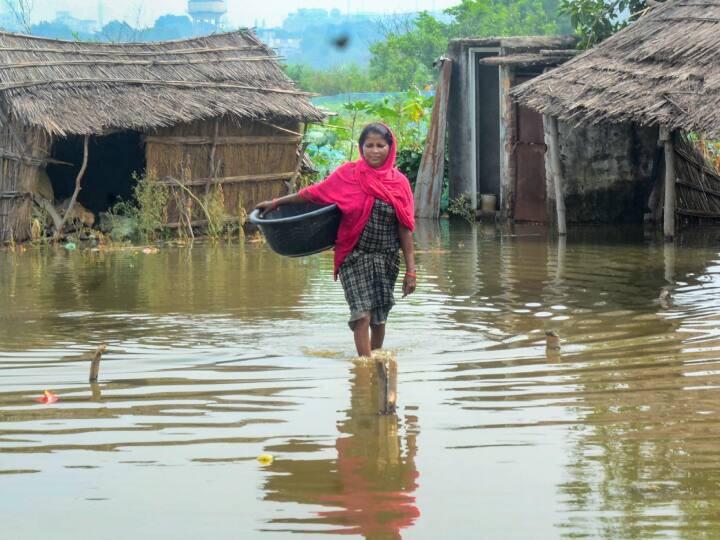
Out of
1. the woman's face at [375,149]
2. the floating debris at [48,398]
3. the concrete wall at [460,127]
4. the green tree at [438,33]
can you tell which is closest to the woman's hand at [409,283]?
the woman's face at [375,149]

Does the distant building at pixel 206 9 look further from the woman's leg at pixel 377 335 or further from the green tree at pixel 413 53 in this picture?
the woman's leg at pixel 377 335

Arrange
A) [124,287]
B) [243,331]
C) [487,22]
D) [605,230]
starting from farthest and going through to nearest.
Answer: [487,22]
[605,230]
[124,287]
[243,331]

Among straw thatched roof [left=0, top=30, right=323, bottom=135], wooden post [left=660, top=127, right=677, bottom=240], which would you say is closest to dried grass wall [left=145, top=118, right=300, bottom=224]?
straw thatched roof [left=0, top=30, right=323, bottom=135]

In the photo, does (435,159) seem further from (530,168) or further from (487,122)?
(530,168)

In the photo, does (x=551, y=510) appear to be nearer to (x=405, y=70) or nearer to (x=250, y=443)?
(x=250, y=443)

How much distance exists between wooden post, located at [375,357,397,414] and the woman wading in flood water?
4.53 feet

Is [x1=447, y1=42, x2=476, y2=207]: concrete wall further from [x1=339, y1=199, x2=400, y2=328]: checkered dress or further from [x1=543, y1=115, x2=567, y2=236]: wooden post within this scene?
[x1=339, y1=199, x2=400, y2=328]: checkered dress

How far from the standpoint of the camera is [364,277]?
7.58 metres

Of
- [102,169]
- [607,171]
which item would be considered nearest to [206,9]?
[102,169]

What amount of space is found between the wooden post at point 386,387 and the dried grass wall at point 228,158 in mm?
11681

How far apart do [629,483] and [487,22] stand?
37944mm

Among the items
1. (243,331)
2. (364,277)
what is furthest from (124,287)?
(364,277)

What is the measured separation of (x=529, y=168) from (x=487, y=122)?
1.32m

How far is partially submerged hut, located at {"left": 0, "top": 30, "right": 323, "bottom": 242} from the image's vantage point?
16469 millimetres
